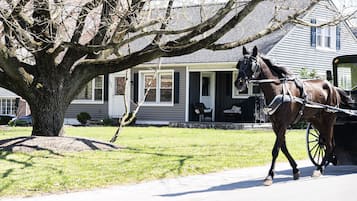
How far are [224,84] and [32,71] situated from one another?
17.7 m

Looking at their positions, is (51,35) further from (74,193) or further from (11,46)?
(74,193)

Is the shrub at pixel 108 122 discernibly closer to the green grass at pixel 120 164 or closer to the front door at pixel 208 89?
the front door at pixel 208 89

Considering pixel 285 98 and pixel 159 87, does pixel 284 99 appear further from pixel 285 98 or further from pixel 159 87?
pixel 159 87

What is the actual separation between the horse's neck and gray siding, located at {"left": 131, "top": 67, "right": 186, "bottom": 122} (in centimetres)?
2013

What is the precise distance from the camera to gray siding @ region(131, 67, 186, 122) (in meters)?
31.7

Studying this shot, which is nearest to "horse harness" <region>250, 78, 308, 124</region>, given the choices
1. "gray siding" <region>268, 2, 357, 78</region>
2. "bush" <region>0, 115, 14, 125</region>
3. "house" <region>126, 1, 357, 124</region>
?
"house" <region>126, 1, 357, 124</region>

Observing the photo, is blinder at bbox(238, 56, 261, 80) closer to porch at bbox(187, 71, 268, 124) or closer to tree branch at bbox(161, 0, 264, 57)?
tree branch at bbox(161, 0, 264, 57)

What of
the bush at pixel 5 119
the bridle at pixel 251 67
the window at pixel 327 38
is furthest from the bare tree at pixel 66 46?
the bush at pixel 5 119

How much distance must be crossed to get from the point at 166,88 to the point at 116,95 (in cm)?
346

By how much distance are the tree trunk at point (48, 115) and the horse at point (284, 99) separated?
6.16 metres

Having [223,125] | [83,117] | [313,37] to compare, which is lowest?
[223,125]

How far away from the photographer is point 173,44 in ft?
50.1

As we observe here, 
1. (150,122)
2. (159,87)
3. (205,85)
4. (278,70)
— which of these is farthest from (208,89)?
(278,70)

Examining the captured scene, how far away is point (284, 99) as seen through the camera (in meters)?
11.3
